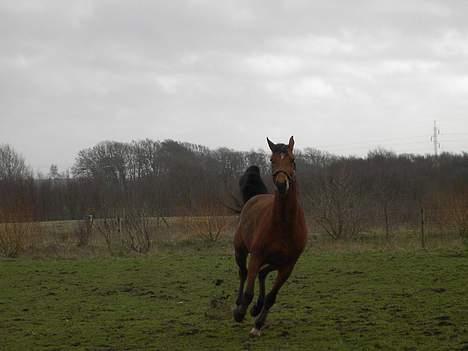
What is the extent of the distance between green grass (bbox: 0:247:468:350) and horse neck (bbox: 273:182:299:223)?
52.2 inches

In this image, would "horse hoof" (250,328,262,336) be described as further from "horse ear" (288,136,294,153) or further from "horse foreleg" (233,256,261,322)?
"horse ear" (288,136,294,153)

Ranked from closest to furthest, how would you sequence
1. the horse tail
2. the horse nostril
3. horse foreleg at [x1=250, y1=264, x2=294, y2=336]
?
the horse nostril → horse foreleg at [x1=250, y1=264, x2=294, y2=336] → the horse tail

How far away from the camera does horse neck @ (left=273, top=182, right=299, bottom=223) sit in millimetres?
6035

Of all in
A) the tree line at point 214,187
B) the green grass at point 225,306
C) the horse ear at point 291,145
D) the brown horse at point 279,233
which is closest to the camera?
the brown horse at point 279,233

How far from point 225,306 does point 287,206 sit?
2871 mm

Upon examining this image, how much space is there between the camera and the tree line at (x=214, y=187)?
2212 centimetres

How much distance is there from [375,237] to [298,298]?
12984 millimetres

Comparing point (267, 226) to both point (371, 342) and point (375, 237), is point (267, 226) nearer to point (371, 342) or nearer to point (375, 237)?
point (371, 342)

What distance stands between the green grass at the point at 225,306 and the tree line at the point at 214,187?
6.61 feet

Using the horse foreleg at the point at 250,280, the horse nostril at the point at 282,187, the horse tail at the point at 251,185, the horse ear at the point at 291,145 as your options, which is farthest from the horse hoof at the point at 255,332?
the horse tail at the point at 251,185

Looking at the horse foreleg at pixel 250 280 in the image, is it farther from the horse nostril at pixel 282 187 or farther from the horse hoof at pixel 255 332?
the horse nostril at pixel 282 187

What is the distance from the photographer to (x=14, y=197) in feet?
66.0

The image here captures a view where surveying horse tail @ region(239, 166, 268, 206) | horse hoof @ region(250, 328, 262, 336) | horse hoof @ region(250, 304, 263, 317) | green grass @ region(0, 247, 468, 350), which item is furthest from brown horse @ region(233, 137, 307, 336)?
horse tail @ region(239, 166, 268, 206)

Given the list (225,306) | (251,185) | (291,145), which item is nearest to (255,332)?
(225,306)
